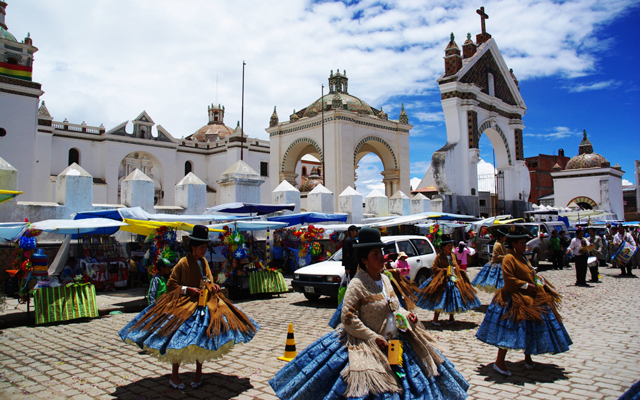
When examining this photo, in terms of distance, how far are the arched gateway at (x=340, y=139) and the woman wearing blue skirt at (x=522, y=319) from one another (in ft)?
66.5

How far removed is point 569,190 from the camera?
36.3 metres

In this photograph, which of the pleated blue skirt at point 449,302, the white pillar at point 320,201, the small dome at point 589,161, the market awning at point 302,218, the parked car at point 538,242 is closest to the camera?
the pleated blue skirt at point 449,302

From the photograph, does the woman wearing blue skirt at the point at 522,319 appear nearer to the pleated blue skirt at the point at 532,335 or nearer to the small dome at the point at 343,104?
the pleated blue skirt at the point at 532,335

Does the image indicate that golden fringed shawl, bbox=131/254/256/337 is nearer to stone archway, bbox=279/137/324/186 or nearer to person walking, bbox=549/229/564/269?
person walking, bbox=549/229/564/269

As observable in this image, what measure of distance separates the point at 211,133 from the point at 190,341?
138ft

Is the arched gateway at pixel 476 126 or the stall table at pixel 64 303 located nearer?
the stall table at pixel 64 303

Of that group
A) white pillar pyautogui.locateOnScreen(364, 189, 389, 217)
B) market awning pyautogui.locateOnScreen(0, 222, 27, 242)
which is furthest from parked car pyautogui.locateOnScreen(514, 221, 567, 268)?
market awning pyautogui.locateOnScreen(0, 222, 27, 242)

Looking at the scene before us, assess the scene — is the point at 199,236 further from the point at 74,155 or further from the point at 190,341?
the point at 74,155

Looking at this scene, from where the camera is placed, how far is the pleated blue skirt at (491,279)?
782cm

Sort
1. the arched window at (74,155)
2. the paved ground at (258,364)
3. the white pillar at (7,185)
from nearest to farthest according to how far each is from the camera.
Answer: the paved ground at (258,364), the white pillar at (7,185), the arched window at (74,155)

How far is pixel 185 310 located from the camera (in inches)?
185

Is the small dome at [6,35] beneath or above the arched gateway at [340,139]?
above

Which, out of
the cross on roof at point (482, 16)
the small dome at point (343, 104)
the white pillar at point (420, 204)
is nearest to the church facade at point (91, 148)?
the small dome at point (343, 104)

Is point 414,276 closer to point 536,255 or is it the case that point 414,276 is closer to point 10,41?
point 536,255
